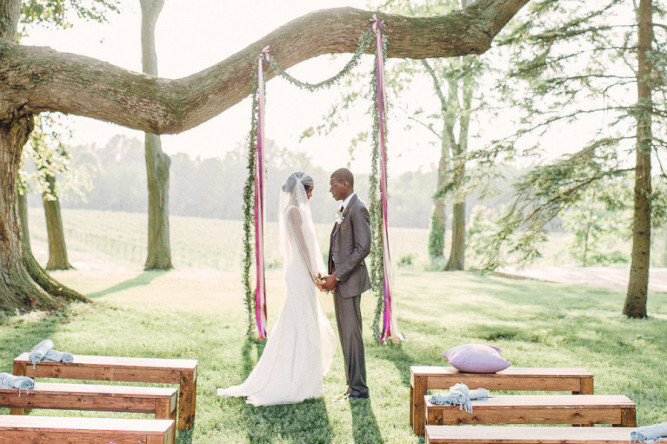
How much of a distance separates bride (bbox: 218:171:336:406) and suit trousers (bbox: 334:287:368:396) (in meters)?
0.27

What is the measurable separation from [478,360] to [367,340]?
4.27 meters

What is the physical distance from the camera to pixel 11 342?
7059 mm

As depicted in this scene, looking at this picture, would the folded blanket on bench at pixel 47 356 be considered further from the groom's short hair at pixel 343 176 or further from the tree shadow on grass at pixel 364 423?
the groom's short hair at pixel 343 176

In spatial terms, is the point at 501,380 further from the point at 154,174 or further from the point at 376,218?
the point at 154,174

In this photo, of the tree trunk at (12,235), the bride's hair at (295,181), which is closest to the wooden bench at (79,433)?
the bride's hair at (295,181)

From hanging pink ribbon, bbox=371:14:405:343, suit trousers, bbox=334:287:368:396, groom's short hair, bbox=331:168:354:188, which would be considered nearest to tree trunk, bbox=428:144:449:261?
hanging pink ribbon, bbox=371:14:405:343

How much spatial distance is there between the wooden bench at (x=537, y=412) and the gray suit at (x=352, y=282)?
171cm

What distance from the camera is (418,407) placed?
446cm

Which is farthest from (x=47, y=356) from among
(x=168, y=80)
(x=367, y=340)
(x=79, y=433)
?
(x=367, y=340)

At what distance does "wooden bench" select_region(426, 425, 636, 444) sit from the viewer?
119 inches

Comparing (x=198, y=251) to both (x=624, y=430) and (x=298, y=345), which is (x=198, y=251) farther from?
(x=624, y=430)

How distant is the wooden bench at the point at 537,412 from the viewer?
364 centimetres

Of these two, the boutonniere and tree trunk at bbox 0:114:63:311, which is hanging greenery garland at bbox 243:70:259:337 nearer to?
the boutonniere

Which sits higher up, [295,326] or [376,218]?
[376,218]
